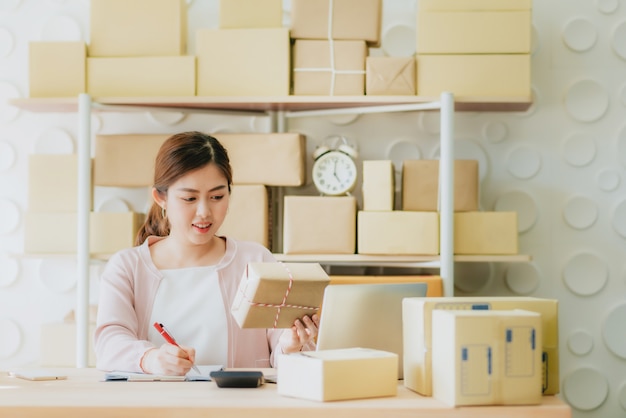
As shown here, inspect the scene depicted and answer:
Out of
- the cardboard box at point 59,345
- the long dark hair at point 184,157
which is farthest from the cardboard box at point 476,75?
the cardboard box at point 59,345

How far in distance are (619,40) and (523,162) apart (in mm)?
628

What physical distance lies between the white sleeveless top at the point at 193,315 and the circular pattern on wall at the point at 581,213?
1714mm

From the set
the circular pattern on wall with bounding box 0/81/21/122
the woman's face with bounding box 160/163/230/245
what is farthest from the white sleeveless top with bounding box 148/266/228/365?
the circular pattern on wall with bounding box 0/81/21/122

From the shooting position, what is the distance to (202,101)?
303 cm

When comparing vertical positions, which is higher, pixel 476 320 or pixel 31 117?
pixel 31 117

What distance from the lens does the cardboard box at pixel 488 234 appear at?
119 inches

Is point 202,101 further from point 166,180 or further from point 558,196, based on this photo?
point 558,196

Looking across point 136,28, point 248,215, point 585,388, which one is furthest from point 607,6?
point 136,28

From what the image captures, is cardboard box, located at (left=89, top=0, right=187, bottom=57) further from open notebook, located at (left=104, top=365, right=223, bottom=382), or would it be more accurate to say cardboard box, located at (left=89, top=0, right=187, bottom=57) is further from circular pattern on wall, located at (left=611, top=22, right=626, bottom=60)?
circular pattern on wall, located at (left=611, top=22, right=626, bottom=60)

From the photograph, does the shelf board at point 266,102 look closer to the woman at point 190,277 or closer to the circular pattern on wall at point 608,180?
the circular pattern on wall at point 608,180

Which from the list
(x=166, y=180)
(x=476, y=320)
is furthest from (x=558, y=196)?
(x=476, y=320)

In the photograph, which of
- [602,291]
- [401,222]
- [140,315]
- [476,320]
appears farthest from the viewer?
[602,291]

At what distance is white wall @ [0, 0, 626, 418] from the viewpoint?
11.0 ft

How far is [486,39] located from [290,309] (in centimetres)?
168
